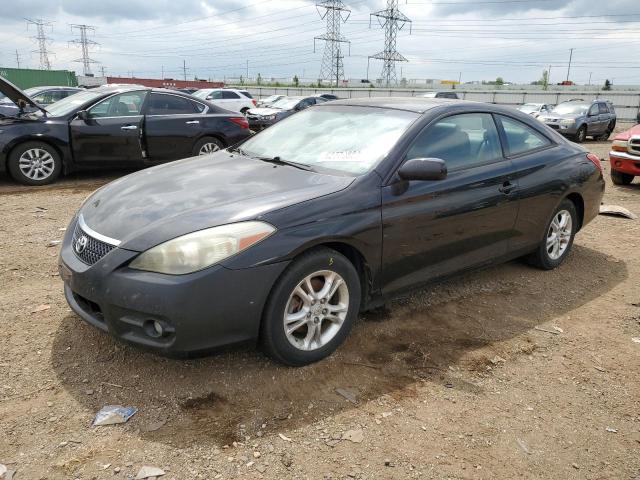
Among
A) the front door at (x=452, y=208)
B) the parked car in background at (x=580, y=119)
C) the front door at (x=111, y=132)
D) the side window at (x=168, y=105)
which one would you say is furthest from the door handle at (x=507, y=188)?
the parked car in background at (x=580, y=119)

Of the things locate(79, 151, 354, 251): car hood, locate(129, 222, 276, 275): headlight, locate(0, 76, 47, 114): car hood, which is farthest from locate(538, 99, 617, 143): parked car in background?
locate(129, 222, 276, 275): headlight

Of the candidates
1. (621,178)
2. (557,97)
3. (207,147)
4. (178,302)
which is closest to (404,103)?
(178,302)

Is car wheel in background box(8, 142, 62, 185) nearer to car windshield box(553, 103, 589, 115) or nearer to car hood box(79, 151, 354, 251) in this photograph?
car hood box(79, 151, 354, 251)

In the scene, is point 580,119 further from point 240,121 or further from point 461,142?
point 461,142

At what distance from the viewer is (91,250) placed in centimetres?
290

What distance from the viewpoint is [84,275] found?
2811 millimetres

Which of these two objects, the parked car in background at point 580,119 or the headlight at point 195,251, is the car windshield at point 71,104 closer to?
the headlight at point 195,251

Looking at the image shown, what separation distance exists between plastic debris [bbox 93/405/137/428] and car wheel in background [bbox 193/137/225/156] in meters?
6.75

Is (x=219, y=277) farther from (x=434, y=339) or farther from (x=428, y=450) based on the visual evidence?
(x=434, y=339)

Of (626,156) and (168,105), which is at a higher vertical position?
(168,105)

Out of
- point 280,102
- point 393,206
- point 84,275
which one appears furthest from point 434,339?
point 280,102

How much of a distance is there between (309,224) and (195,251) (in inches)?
25.4

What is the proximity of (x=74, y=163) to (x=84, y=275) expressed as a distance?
19.6 feet

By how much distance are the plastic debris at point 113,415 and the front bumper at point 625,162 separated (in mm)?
9517
